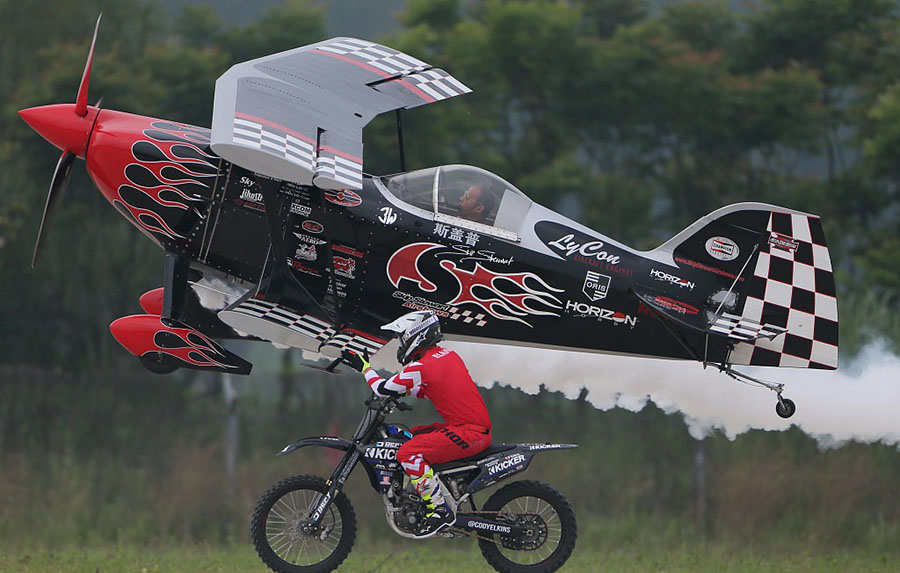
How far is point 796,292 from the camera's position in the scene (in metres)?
10.4

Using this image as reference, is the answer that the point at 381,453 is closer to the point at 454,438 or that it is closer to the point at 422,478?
the point at 422,478

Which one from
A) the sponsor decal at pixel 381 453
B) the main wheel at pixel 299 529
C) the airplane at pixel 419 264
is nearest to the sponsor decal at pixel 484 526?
the sponsor decal at pixel 381 453

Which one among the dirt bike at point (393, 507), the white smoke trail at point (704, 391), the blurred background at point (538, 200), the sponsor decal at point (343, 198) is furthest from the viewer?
the blurred background at point (538, 200)

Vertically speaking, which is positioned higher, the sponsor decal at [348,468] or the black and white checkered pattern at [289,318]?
the black and white checkered pattern at [289,318]

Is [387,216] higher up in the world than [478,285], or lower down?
higher up

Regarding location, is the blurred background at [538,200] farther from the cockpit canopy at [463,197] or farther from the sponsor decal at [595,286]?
the cockpit canopy at [463,197]

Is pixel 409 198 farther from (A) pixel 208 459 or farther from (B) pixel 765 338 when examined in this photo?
(A) pixel 208 459

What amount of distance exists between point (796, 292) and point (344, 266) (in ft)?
13.0

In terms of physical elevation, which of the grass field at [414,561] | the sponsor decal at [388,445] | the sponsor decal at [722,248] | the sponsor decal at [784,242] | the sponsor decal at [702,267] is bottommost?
the grass field at [414,561]

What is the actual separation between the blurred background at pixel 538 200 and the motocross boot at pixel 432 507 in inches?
254

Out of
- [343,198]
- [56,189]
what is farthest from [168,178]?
[343,198]

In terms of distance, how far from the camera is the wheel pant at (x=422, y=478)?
844 centimetres

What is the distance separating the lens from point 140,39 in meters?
25.5

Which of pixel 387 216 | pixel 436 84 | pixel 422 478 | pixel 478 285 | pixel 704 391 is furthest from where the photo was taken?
pixel 436 84
